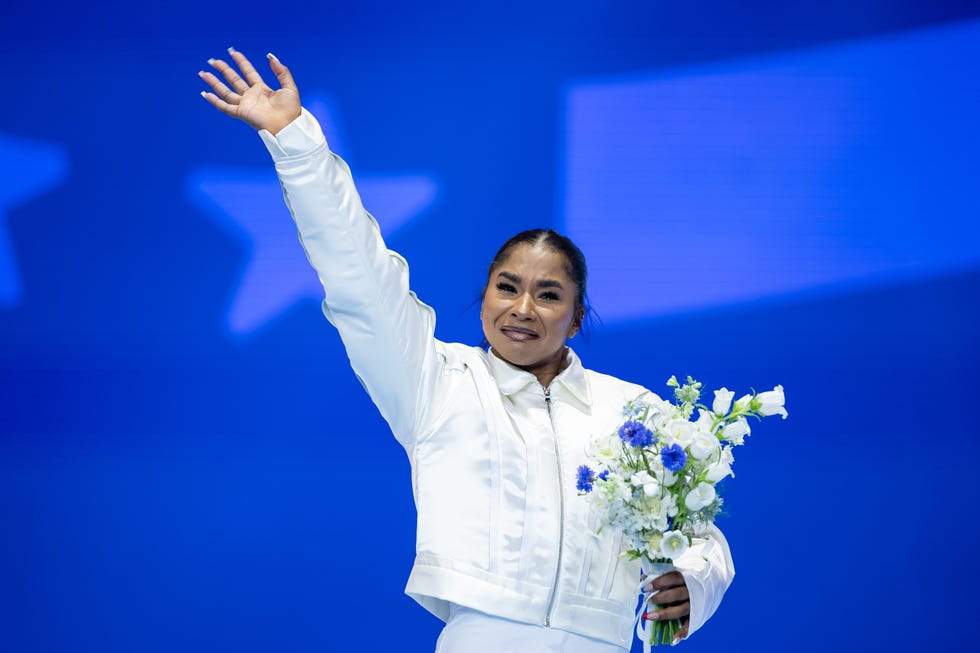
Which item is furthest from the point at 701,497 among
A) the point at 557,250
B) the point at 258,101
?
the point at 258,101

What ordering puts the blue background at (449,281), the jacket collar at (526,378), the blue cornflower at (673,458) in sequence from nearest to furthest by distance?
the blue cornflower at (673,458) < the jacket collar at (526,378) < the blue background at (449,281)

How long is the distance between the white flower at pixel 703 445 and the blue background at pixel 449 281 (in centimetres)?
173

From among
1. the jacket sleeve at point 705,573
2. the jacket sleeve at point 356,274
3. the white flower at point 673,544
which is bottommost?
the white flower at point 673,544

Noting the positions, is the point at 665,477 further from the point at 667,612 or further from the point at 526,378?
Answer: the point at 526,378

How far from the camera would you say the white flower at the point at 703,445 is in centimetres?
213

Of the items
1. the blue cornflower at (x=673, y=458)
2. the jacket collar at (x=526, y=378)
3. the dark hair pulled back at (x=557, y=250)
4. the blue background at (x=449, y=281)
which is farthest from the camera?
the blue background at (x=449, y=281)

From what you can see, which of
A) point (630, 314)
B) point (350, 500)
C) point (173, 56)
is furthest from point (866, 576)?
point (173, 56)

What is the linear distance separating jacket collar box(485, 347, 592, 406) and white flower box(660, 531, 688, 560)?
0.46 meters

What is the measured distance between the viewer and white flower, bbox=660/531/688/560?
2117 millimetres

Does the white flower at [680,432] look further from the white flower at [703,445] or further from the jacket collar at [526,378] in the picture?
the jacket collar at [526,378]

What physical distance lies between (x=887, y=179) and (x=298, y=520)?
7.11 feet

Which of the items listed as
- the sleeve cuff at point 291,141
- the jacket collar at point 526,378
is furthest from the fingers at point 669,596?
the sleeve cuff at point 291,141

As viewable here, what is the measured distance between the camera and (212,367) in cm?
377

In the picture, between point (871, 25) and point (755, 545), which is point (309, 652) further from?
point (871, 25)
